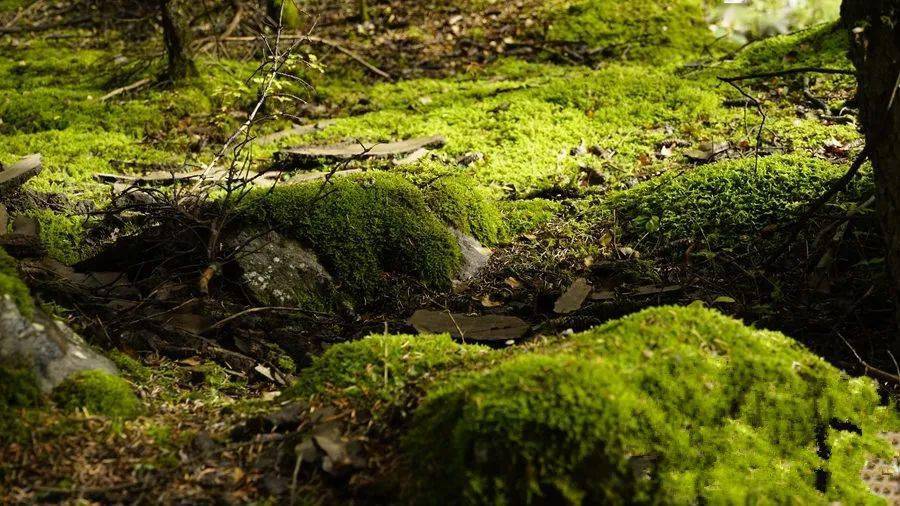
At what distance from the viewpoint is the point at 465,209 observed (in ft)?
16.9

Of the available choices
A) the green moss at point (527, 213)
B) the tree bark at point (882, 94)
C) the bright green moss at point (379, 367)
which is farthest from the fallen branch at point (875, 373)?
the green moss at point (527, 213)

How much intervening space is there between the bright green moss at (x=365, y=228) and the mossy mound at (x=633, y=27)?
5.27 m

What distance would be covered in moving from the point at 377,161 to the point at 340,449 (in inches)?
172

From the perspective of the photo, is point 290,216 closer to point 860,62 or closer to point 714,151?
point 860,62

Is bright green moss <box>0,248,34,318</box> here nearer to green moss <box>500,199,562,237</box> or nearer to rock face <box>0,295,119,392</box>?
rock face <box>0,295,119,392</box>

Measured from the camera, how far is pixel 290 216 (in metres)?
4.50

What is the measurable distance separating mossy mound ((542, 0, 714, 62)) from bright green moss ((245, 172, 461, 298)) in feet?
17.3

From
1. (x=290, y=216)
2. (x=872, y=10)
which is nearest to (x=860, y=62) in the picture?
(x=872, y=10)

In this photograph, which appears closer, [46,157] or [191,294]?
[191,294]

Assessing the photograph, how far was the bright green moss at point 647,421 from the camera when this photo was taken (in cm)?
176

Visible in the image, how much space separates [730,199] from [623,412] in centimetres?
340

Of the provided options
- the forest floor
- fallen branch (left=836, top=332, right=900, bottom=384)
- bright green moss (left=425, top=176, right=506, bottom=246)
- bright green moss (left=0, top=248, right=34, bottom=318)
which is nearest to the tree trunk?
Answer: the forest floor

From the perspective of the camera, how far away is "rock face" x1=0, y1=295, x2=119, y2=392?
231 centimetres

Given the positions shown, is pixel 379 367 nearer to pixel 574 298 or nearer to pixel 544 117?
pixel 574 298
